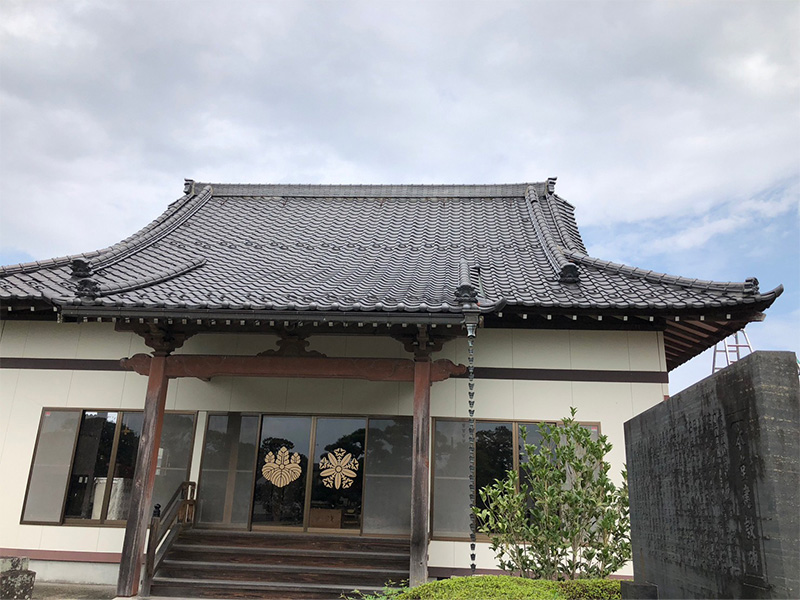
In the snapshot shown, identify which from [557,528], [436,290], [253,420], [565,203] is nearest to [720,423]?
[557,528]

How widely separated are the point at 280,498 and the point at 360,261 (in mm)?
4102

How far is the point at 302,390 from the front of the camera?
9117 mm

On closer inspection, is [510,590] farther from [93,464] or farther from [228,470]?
[93,464]

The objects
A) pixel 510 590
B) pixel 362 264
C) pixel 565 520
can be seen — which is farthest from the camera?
pixel 362 264

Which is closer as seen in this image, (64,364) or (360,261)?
(64,364)

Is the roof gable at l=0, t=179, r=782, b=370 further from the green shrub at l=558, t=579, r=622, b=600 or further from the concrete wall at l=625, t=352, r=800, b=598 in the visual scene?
the concrete wall at l=625, t=352, r=800, b=598

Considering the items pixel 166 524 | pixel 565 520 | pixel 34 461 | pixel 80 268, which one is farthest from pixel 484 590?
pixel 34 461

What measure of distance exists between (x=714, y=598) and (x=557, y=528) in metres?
2.79

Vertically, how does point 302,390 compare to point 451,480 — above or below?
above

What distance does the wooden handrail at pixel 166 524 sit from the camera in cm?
746

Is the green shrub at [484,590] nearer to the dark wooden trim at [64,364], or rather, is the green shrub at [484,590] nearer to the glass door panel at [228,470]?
the glass door panel at [228,470]

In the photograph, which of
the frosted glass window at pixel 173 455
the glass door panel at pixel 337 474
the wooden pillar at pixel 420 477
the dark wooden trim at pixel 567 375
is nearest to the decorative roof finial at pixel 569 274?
the dark wooden trim at pixel 567 375

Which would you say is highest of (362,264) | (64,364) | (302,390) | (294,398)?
(362,264)

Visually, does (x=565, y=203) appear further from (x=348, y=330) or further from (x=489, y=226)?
(x=348, y=330)
